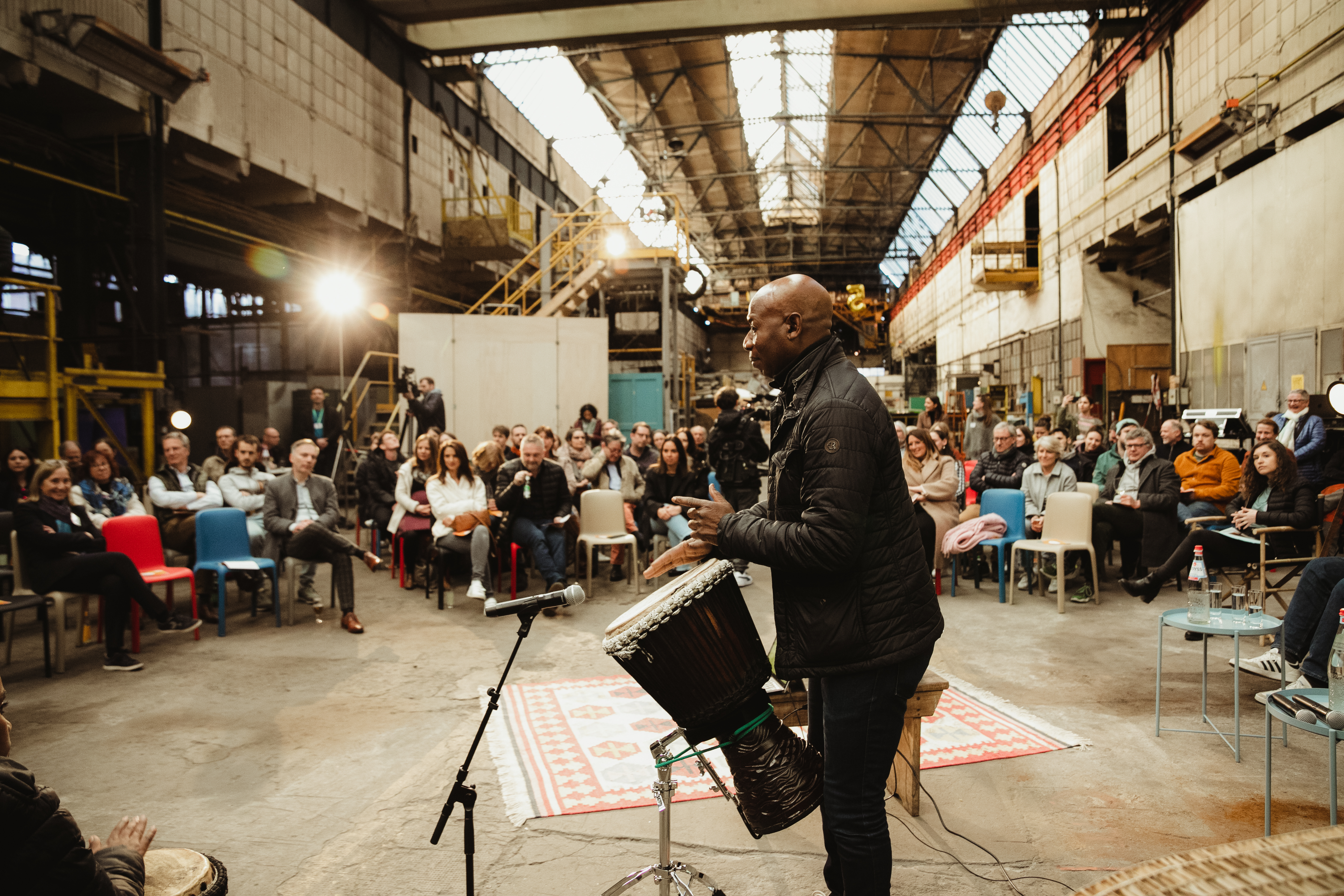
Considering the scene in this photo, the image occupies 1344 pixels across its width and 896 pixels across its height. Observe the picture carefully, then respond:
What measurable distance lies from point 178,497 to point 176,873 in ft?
17.0

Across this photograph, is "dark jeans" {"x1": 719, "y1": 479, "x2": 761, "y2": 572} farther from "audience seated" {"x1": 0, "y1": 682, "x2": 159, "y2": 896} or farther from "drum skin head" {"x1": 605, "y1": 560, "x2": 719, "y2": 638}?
"audience seated" {"x1": 0, "y1": 682, "x2": 159, "y2": 896}

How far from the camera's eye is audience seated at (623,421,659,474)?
8312 millimetres

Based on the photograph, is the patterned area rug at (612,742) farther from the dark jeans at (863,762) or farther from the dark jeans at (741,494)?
the dark jeans at (741,494)

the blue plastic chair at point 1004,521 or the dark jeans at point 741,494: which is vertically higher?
the dark jeans at point 741,494

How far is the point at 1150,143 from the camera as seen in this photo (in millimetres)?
11023

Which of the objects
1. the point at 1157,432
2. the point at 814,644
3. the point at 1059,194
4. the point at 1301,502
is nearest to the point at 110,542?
the point at 814,644

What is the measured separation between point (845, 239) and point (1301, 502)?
25.3 m

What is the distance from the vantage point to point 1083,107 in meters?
13.2

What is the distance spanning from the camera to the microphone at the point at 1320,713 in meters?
2.17

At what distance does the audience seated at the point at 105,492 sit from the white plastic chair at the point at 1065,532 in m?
6.71

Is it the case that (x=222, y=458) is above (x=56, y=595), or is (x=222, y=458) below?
above

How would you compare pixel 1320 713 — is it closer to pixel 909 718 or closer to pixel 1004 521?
pixel 909 718

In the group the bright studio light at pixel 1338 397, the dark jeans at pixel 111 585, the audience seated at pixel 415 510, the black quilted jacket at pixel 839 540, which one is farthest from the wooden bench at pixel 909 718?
the bright studio light at pixel 1338 397

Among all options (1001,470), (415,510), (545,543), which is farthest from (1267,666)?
(415,510)
